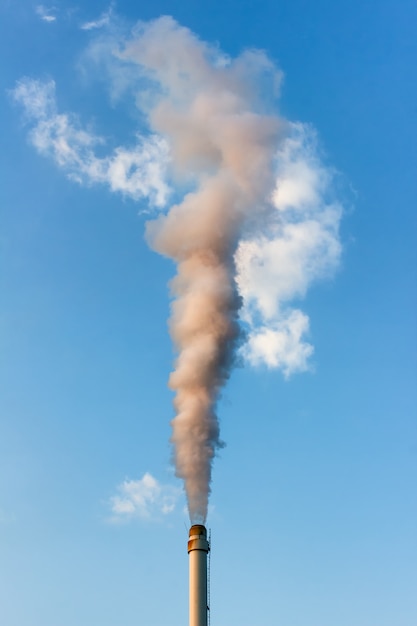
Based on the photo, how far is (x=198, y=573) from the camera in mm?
35406

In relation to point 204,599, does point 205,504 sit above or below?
above

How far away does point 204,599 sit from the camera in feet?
114

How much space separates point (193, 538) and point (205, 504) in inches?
107

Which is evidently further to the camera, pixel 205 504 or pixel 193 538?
pixel 205 504

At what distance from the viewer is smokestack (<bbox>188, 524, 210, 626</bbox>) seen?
34562 mm

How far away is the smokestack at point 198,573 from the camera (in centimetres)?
3456

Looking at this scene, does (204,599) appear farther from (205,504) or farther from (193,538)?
(205,504)

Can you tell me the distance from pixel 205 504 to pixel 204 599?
524 cm

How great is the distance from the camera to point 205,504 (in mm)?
38812

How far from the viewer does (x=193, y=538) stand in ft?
119

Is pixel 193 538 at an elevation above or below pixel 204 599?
above

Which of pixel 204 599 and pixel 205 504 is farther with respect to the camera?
pixel 205 504

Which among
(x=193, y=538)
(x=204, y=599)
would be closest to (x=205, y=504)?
(x=193, y=538)
